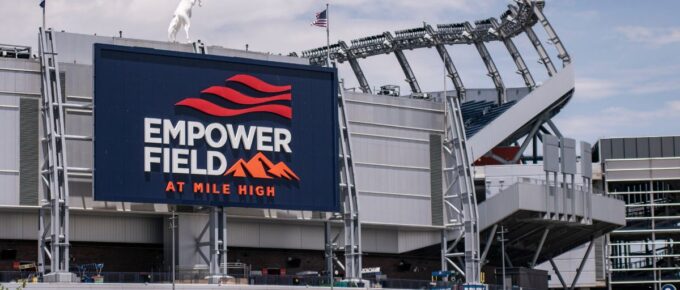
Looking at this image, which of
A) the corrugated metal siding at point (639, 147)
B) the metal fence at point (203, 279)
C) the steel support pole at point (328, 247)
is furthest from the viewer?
the corrugated metal siding at point (639, 147)

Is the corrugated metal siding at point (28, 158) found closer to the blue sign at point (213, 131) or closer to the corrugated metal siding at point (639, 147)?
the blue sign at point (213, 131)

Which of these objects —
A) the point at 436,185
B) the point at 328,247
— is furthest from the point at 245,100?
the point at 436,185

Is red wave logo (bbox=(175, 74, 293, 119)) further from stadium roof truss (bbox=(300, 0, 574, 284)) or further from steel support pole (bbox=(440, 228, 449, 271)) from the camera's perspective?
steel support pole (bbox=(440, 228, 449, 271))

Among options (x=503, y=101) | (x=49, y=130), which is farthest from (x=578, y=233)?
(x=49, y=130)

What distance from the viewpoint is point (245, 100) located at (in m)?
117

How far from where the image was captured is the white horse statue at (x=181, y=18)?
120812 millimetres

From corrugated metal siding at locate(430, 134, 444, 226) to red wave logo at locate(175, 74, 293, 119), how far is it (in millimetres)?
17456

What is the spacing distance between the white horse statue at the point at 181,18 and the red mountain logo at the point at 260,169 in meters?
11.5

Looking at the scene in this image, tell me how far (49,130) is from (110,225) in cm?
1007

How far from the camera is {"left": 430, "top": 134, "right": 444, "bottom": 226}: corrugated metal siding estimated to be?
433 ft

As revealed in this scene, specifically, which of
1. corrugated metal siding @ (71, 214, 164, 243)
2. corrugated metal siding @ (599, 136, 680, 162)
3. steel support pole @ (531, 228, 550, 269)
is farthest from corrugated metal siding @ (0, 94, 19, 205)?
corrugated metal siding @ (599, 136, 680, 162)

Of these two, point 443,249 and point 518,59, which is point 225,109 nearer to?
point 443,249

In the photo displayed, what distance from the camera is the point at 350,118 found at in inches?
5030

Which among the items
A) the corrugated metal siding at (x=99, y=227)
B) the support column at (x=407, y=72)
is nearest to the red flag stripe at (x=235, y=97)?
the corrugated metal siding at (x=99, y=227)
